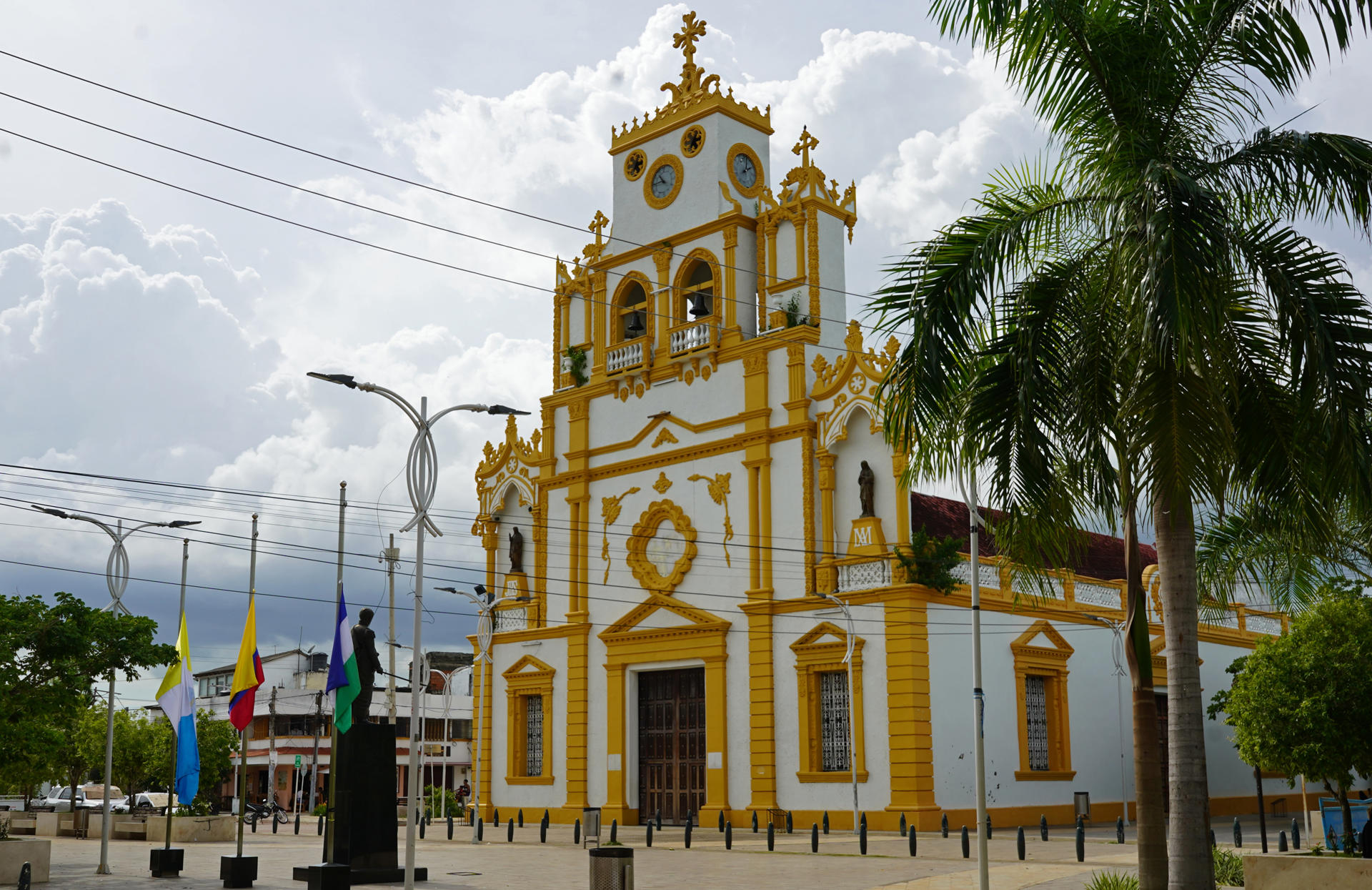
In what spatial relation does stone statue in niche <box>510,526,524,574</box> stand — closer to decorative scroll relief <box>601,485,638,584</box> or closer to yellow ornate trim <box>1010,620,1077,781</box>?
decorative scroll relief <box>601,485,638,584</box>

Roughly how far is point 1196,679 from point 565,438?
106ft

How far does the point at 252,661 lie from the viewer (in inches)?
1046

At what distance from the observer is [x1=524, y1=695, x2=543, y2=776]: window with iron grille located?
4359 centimetres

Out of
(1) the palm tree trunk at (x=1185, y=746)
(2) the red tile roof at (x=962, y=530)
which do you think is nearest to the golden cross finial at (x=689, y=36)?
(2) the red tile roof at (x=962, y=530)

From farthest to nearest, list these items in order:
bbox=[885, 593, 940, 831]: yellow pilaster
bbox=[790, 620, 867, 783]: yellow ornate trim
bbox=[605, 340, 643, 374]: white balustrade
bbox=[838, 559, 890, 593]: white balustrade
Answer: bbox=[605, 340, 643, 374]: white balustrade < bbox=[838, 559, 890, 593]: white balustrade < bbox=[790, 620, 867, 783]: yellow ornate trim < bbox=[885, 593, 940, 831]: yellow pilaster

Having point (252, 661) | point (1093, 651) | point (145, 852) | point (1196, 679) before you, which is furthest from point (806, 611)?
point (1196, 679)

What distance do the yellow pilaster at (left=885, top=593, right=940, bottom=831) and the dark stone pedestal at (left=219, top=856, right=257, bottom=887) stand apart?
17009 mm

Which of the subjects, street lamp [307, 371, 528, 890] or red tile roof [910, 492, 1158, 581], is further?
red tile roof [910, 492, 1158, 581]

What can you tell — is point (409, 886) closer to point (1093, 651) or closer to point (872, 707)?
point (872, 707)

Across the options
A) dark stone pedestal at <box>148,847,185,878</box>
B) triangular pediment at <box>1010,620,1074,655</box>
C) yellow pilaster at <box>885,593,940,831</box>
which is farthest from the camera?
triangular pediment at <box>1010,620,1074,655</box>

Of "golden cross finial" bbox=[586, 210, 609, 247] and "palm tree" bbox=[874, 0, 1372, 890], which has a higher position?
"golden cross finial" bbox=[586, 210, 609, 247]

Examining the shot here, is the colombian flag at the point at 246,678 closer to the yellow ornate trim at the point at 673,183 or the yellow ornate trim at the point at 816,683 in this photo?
the yellow ornate trim at the point at 816,683

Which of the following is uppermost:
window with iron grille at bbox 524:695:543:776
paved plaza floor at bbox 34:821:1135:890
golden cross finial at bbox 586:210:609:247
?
golden cross finial at bbox 586:210:609:247

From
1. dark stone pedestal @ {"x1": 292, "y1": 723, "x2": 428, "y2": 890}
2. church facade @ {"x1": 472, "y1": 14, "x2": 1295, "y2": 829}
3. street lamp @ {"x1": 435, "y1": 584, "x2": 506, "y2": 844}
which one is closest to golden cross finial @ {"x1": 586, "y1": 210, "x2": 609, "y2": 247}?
church facade @ {"x1": 472, "y1": 14, "x2": 1295, "y2": 829}
